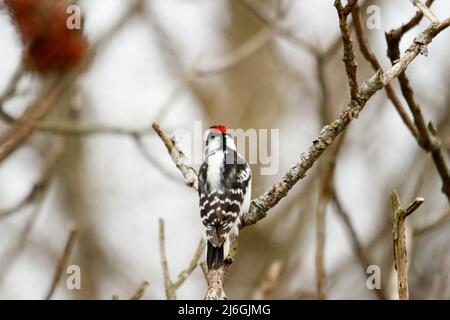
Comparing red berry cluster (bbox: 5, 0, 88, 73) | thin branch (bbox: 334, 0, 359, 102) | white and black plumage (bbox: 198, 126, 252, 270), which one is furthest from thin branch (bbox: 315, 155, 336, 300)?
red berry cluster (bbox: 5, 0, 88, 73)

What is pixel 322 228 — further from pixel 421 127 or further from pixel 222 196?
pixel 421 127

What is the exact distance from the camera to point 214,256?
3498mm

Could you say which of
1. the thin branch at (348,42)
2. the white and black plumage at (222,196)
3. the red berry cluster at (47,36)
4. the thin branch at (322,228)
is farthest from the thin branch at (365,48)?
the red berry cluster at (47,36)

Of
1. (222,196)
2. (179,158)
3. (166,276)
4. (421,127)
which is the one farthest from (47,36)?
(421,127)

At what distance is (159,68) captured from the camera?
9.80 m

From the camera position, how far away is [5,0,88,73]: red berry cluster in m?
3.51

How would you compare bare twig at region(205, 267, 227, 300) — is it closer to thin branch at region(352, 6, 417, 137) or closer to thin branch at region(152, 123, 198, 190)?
thin branch at region(152, 123, 198, 190)

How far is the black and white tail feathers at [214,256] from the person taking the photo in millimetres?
3318

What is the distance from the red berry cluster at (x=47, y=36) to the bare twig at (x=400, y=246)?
1857 millimetres

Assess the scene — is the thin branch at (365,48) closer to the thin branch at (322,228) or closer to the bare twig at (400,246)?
the thin branch at (322,228)

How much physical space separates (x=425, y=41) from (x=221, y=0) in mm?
7444

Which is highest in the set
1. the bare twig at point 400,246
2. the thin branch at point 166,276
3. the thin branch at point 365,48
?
the thin branch at point 365,48

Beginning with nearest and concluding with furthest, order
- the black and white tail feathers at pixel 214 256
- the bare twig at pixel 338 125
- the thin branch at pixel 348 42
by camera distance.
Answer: the thin branch at pixel 348 42, the bare twig at pixel 338 125, the black and white tail feathers at pixel 214 256
